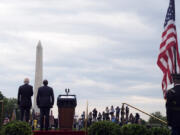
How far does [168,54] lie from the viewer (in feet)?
52.2

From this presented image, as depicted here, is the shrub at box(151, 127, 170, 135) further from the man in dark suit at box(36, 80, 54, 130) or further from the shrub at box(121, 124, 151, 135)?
the man in dark suit at box(36, 80, 54, 130)

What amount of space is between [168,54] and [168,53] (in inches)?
2.4

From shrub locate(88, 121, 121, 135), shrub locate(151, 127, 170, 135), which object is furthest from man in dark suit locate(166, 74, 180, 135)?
shrub locate(151, 127, 170, 135)

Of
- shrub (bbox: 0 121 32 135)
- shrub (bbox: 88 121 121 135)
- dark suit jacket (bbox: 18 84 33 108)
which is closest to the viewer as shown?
shrub (bbox: 0 121 32 135)

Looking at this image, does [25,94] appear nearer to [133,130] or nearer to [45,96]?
[45,96]

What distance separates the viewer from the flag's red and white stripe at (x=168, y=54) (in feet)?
50.8

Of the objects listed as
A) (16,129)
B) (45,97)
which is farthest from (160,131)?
(16,129)

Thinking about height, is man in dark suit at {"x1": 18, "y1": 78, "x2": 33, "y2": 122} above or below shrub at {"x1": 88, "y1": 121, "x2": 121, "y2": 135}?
→ above

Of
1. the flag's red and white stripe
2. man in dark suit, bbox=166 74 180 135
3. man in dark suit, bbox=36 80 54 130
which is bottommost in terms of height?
man in dark suit, bbox=166 74 180 135

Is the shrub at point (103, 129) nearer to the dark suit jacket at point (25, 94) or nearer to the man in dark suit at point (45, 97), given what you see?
the man in dark suit at point (45, 97)

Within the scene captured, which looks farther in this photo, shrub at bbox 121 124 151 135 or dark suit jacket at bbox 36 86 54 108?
dark suit jacket at bbox 36 86 54 108

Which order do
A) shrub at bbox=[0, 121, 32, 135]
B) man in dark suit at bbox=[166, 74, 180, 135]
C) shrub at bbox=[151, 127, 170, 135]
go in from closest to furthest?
man in dark suit at bbox=[166, 74, 180, 135], shrub at bbox=[0, 121, 32, 135], shrub at bbox=[151, 127, 170, 135]

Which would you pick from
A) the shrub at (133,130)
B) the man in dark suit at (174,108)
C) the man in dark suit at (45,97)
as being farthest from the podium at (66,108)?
the man in dark suit at (174,108)

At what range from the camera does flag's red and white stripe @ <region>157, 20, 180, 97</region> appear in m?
15.5
